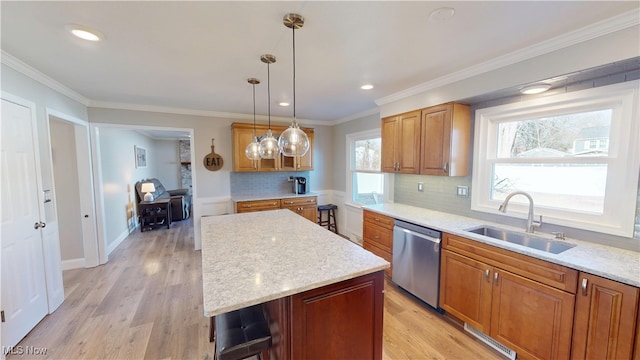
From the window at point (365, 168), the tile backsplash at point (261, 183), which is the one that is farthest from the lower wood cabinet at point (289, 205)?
the window at point (365, 168)

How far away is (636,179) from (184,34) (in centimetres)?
324

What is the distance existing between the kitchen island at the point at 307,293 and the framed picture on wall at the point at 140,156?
5.75 meters

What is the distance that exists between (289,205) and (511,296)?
3.24 meters

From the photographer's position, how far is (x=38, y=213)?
234 centimetres

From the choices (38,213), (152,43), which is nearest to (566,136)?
(152,43)

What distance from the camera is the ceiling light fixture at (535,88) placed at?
6.51 feet

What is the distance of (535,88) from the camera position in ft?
6.70

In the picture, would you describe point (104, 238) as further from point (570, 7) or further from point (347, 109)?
point (570, 7)

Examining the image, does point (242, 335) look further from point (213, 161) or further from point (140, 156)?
point (140, 156)

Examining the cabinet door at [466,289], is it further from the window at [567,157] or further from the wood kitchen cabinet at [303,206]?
the wood kitchen cabinet at [303,206]

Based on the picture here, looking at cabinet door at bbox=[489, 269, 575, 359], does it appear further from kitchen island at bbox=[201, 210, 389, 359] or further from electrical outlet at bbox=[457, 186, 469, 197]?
kitchen island at bbox=[201, 210, 389, 359]

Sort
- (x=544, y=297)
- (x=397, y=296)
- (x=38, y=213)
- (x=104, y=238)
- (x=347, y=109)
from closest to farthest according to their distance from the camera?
(x=544, y=297), (x=38, y=213), (x=397, y=296), (x=104, y=238), (x=347, y=109)

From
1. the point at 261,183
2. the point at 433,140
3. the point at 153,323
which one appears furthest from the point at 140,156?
the point at 433,140

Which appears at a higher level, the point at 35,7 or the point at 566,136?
the point at 35,7
